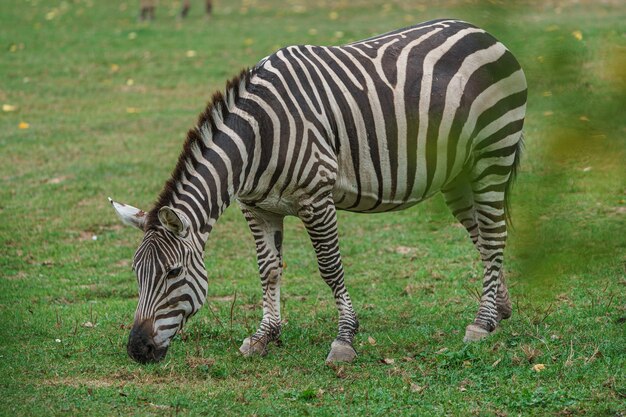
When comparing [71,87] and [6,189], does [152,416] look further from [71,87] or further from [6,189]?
[71,87]

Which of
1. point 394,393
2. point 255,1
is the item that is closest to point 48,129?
point 394,393

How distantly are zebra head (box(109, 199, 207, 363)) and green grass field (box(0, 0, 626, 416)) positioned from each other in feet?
A: 1.03

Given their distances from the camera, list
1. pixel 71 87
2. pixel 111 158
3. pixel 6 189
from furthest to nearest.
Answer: pixel 71 87
pixel 111 158
pixel 6 189

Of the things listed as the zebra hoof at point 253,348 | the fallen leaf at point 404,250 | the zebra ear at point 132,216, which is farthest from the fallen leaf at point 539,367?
the fallen leaf at point 404,250

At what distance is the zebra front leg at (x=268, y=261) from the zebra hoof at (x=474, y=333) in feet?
4.37

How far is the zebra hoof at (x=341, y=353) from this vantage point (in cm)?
597

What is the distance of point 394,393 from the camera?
525cm

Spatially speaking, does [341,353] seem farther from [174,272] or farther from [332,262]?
[174,272]

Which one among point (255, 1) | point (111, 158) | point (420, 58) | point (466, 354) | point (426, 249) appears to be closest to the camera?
point (466, 354)

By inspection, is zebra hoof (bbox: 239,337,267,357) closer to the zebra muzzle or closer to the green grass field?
the green grass field

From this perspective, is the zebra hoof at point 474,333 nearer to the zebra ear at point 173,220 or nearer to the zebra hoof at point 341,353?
the zebra hoof at point 341,353

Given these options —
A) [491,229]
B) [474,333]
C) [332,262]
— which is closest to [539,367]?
[474,333]

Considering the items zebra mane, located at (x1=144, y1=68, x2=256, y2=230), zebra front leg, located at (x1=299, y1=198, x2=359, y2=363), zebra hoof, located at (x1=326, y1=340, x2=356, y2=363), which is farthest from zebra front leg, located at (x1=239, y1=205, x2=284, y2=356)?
zebra mane, located at (x1=144, y1=68, x2=256, y2=230)

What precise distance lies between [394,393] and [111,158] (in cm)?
891
